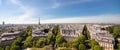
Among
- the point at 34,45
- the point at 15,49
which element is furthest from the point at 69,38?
the point at 15,49

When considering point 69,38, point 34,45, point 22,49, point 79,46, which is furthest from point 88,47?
point 22,49

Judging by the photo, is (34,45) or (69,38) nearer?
(34,45)

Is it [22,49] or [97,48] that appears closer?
[97,48]

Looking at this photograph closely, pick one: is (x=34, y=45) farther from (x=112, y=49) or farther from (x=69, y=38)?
(x=112, y=49)

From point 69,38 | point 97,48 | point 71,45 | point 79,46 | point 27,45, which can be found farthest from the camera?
point 69,38

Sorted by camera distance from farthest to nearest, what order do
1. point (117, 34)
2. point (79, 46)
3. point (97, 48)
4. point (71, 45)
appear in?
point (117, 34), point (71, 45), point (79, 46), point (97, 48)

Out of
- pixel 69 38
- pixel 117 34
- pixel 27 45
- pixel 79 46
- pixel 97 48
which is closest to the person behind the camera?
pixel 97 48

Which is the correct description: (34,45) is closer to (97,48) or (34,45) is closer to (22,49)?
(22,49)

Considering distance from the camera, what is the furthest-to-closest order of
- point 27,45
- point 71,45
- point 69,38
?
point 69,38
point 27,45
point 71,45

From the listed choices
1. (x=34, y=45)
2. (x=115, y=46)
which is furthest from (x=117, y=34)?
(x=34, y=45)
